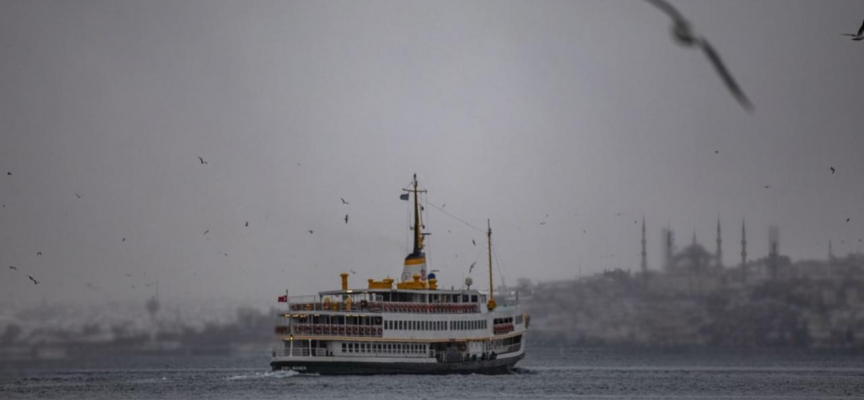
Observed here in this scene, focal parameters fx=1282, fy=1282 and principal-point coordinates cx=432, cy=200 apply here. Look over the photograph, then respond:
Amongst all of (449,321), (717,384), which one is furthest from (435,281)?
(717,384)

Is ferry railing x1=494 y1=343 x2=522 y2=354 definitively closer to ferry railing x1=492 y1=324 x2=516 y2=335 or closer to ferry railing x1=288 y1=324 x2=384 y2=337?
ferry railing x1=492 y1=324 x2=516 y2=335

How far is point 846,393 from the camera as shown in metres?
71.6

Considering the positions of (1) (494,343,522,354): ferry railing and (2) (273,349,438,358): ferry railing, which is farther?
(1) (494,343,522,354): ferry railing

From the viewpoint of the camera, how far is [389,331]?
79.3 meters

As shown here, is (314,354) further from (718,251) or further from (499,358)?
(718,251)

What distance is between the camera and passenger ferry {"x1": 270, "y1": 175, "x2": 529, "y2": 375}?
78438mm

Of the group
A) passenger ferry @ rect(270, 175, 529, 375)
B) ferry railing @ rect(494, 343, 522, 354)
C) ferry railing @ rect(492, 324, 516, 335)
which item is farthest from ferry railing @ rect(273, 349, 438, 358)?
ferry railing @ rect(494, 343, 522, 354)

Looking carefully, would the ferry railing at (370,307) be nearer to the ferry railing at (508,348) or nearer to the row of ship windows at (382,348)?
the row of ship windows at (382,348)

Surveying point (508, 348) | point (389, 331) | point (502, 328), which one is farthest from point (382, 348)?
point (508, 348)

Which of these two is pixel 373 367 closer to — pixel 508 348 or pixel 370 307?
pixel 370 307

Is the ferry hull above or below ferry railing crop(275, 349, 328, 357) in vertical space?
below

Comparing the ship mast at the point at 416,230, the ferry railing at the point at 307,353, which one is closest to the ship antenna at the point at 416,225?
the ship mast at the point at 416,230

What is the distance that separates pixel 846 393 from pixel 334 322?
3024 centimetres

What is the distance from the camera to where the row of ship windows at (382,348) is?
79.1m
